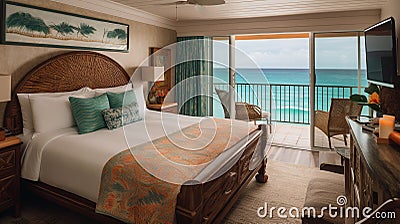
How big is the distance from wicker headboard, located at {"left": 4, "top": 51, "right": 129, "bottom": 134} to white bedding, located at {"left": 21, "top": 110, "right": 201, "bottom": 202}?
18.6 inches

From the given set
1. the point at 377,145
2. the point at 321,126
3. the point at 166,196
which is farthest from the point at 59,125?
the point at 321,126

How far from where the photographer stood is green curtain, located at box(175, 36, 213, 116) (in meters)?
5.54

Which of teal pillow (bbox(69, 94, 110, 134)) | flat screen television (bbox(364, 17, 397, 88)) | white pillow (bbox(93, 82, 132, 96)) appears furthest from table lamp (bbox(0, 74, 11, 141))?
flat screen television (bbox(364, 17, 397, 88))

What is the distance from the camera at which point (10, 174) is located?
250 centimetres

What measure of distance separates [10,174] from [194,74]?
3.74 m

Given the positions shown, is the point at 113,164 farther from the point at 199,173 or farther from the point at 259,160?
the point at 259,160

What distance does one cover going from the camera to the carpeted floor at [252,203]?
2.59 m

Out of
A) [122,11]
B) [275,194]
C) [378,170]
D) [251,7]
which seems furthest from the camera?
[122,11]

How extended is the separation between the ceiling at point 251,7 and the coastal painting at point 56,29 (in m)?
0.50

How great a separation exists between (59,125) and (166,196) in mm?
1792

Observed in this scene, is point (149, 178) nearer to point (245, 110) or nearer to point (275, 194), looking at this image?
point (275, 194)

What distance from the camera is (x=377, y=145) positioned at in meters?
1.50

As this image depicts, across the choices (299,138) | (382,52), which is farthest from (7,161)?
(299,138)

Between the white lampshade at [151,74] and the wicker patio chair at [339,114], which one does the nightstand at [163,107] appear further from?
the wicker patio chair at [339,114]
